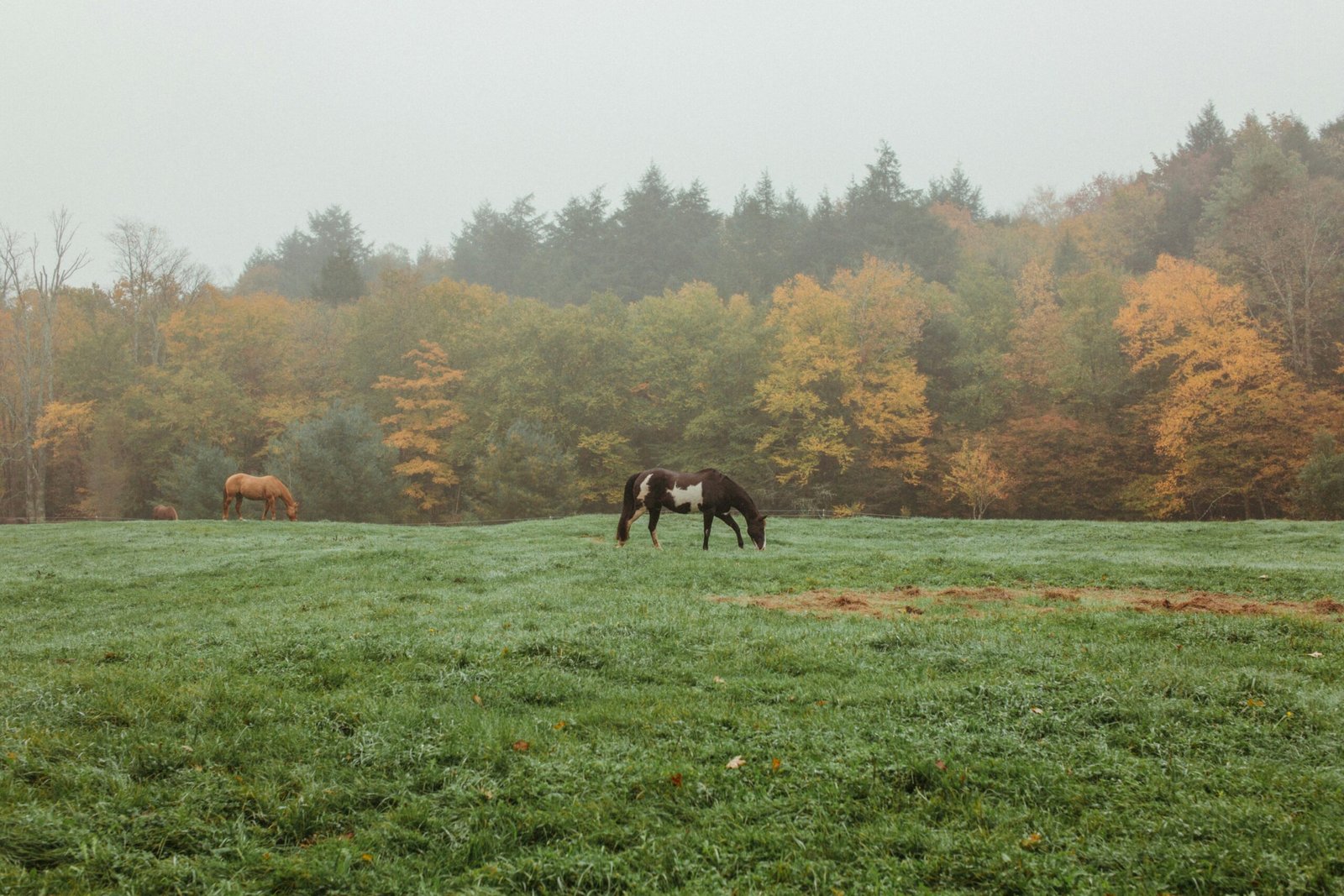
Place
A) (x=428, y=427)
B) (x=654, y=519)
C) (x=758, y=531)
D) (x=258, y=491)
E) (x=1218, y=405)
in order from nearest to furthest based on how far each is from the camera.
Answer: (x=654, y=519)
(x=758, y=531)
(x=258, y=491)
(x=1218, y=405)
(x=428, y=427)

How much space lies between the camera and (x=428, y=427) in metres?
48.9

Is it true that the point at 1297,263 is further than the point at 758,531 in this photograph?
Yes

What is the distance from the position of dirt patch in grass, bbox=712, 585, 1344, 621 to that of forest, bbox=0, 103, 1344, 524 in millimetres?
25299

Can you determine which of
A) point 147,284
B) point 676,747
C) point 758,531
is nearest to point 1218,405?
point 758,531

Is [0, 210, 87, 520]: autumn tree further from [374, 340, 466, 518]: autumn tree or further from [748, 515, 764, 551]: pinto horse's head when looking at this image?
[748, 515, 764, 551]: pinto horse's head

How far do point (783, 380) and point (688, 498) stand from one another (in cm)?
2745

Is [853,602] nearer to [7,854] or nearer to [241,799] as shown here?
[241,799]

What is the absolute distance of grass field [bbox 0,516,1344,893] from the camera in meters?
3.82

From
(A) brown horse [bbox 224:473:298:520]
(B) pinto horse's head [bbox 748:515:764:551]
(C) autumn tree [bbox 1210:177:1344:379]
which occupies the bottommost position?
(B) pinto horse's head [bbox 748:515:764:551]

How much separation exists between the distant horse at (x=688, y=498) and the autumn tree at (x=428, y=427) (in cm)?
3087

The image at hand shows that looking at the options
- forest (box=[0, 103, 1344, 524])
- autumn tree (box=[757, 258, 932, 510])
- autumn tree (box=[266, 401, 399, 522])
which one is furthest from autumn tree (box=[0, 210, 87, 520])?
autumn tree (box=[757, 258, 932, 510])

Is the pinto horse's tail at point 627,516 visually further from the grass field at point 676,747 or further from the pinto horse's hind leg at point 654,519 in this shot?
the grass field at point 676,747

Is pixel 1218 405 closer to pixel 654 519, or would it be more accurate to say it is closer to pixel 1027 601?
pixel 654 519

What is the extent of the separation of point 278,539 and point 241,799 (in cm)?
1869
